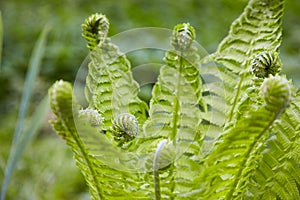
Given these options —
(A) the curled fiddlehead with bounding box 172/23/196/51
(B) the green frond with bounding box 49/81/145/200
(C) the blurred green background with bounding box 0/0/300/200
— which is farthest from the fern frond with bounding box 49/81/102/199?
(C) the blurred green background with bounding box 0/0/300/200

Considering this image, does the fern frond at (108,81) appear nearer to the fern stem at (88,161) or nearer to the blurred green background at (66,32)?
the fern stem at (88,161)

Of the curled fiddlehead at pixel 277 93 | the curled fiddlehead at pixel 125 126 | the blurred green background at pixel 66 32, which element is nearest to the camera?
the curled fiddlehead at pixel 277 93

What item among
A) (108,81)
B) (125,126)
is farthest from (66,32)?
(125,126)

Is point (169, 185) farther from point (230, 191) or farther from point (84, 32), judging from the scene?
point (84, 32)

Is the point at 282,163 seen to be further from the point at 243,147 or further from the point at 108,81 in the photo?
the point at 108,81

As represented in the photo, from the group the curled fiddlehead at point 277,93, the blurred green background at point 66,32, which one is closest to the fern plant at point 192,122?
the curled fiddlehead at point 277,93

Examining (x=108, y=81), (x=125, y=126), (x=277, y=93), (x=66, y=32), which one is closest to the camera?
(x=277, y=93)

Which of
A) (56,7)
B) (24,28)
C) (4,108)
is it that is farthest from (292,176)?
(56,7)
